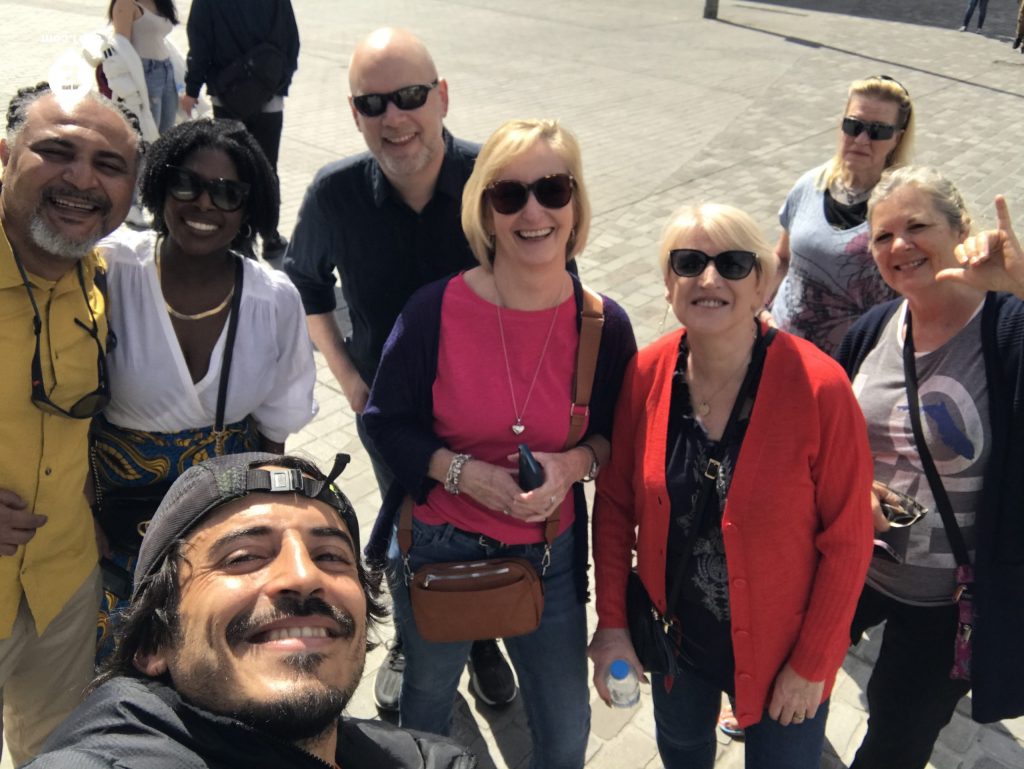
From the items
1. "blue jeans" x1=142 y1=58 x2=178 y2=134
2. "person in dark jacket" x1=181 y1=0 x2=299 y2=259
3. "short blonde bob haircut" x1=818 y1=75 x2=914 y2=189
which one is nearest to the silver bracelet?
"short blonde bob haircut" x1=818 y1=75 x2=914 y2=189

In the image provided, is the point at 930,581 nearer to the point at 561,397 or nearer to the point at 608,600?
the point at 608,600

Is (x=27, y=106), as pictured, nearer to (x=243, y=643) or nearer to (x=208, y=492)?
(x=208, y=492)

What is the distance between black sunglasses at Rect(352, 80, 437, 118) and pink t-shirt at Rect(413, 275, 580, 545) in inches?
28.8

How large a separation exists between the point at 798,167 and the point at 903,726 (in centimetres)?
829

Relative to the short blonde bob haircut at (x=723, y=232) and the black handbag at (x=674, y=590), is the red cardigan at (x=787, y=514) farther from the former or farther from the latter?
the short blonde bob haircut at (x=723, y=232)

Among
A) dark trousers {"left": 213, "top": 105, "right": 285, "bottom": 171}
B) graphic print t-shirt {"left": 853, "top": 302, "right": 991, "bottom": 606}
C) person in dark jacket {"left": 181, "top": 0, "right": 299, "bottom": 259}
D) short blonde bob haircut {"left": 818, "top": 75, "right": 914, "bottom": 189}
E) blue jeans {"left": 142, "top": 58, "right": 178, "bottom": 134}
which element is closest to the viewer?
graphic print t-shirt {"left": 853, "top": 302, "right": 991, "bottom": 606}

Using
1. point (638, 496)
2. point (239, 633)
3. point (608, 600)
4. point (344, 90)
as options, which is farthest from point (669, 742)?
point (344, 90)

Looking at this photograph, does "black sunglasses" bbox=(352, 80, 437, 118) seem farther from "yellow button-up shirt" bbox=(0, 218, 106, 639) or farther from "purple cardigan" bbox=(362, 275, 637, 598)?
"yellow button-up shirt" bbox=(0, 218, 106, 639)

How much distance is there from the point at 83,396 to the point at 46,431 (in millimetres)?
125

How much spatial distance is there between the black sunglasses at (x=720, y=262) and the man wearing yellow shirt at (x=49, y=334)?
151 centimetres

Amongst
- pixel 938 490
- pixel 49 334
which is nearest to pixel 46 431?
pixel 49 334

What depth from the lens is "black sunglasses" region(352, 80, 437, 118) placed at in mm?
2652

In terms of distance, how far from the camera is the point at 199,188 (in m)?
2.24

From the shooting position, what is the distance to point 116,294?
2242 mm
